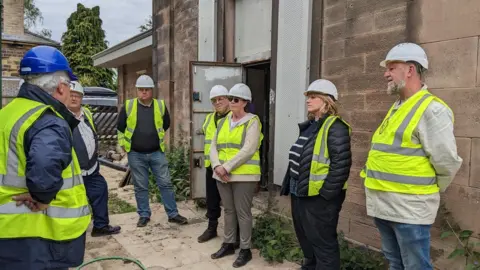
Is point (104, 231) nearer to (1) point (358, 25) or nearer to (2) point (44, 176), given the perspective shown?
(2) point (44, 176)

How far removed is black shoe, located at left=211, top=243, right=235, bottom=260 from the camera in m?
3.87

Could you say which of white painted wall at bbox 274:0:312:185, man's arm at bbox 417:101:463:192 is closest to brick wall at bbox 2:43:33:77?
white painted wall at bbox 274:0:312:185

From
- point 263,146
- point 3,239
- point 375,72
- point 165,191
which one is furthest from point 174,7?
point 3,239

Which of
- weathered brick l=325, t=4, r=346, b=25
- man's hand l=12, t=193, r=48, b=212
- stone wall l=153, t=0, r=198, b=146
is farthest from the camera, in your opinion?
stone wall l=153, t=0, r=198, b=146

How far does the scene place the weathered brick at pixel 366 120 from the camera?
354cm

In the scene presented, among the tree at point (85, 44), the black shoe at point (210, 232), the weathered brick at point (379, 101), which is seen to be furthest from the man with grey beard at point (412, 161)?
the tree at point (85, 44)

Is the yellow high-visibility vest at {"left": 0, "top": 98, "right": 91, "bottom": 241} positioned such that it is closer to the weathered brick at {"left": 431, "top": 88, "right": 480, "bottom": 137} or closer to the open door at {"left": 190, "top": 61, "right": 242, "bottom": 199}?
the weathered brick at {"left": 431, "top": 88, "right": 480, "bottom": 137}

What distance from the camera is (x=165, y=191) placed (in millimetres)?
4910

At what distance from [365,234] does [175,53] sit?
5.07 meters

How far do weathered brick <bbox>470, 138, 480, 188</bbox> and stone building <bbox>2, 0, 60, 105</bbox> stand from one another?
15.6ft

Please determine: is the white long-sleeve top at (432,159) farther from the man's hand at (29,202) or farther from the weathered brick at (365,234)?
the man's hand at (29,202)

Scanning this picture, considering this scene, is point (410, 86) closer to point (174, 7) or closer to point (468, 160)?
point (468, 160)

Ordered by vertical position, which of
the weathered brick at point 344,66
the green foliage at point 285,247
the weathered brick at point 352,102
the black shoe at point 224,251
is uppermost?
the weathered brick at point 344,66

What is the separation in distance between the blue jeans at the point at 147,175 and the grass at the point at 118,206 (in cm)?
81
